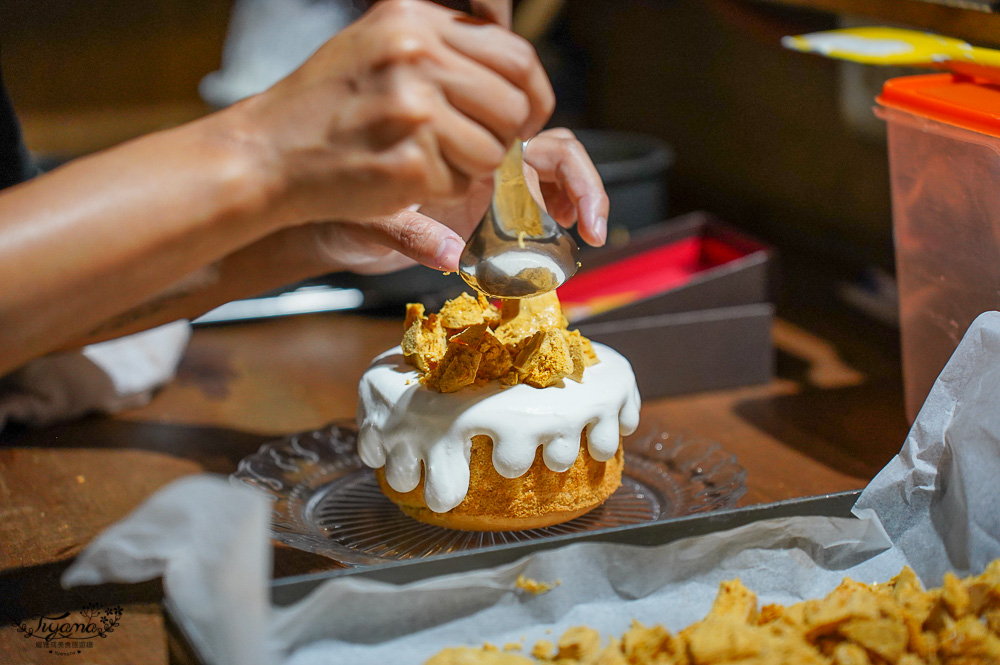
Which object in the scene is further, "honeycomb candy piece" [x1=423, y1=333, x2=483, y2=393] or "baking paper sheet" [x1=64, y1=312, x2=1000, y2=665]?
"honeycomb candy piece" [x1=423, y1=333, x2=483, y2=393]

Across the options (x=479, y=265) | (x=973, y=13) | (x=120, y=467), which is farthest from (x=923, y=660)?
(x=120, y=467)

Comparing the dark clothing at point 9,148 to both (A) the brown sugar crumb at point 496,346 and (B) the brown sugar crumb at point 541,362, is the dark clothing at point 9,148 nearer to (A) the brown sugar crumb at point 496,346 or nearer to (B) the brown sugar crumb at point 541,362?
(A) the brown sugar crumb at point 496,346

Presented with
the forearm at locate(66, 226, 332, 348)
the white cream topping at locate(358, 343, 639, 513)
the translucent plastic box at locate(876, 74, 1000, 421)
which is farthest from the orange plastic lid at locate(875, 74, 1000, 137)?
the forearm at locate(66, 226, 332, 348)

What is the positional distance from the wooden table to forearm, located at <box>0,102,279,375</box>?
1.03 ft

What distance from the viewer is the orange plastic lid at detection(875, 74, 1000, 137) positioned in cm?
88

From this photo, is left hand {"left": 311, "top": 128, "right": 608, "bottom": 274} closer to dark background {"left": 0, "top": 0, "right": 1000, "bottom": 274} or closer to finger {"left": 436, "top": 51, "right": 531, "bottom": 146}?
finger {"left": 436, "top": 51, "right": 531, "bottom": 146}

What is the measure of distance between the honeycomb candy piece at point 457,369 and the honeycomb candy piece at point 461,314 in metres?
0.06

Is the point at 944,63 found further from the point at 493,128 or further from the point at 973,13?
the point at 493,128

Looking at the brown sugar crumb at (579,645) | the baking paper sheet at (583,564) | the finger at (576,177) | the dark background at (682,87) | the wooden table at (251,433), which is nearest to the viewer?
the baking paper sheet at (583,564)

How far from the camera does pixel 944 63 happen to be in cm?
98

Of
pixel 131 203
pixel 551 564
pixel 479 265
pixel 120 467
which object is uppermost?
pixel 131 203

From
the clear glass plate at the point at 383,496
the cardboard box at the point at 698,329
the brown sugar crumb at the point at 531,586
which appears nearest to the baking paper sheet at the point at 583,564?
the brown sugar crumb at the point at 531,586

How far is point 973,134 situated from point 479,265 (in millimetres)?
511

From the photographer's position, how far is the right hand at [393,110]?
0.59 meters
